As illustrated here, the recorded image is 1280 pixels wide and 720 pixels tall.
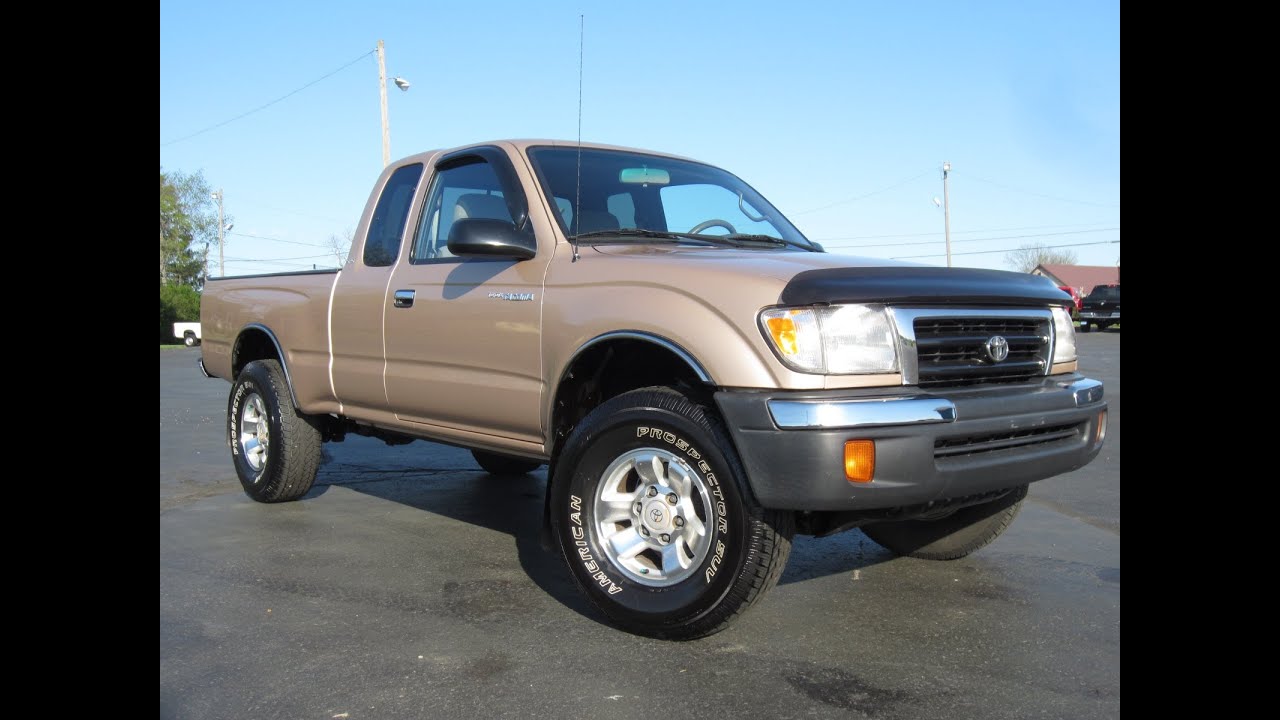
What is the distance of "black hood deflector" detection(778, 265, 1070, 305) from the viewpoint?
335 centimetres

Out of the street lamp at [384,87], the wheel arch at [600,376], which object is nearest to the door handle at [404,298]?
the wheel arch at [600,376]

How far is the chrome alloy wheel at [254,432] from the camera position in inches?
249

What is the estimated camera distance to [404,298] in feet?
16.5

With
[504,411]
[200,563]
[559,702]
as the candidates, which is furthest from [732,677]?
[200,563]

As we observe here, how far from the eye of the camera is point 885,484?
3234 mm

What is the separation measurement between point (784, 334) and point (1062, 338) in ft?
4.83

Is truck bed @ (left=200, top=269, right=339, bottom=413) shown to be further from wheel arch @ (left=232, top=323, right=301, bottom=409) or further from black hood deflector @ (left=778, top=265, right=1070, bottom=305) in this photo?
black hood deflector @ (left=778, top=265, right=1070, bottom=305)

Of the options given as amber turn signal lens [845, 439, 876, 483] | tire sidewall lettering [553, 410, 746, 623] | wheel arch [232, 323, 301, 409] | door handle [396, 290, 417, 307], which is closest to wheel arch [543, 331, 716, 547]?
tire sidewall lettering [553, 410, 746, 623]

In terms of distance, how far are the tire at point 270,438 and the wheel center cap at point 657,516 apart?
10.2 ft

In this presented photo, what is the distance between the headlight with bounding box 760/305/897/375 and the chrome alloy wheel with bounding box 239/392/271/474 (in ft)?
13.2

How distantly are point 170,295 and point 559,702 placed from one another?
148 feet
